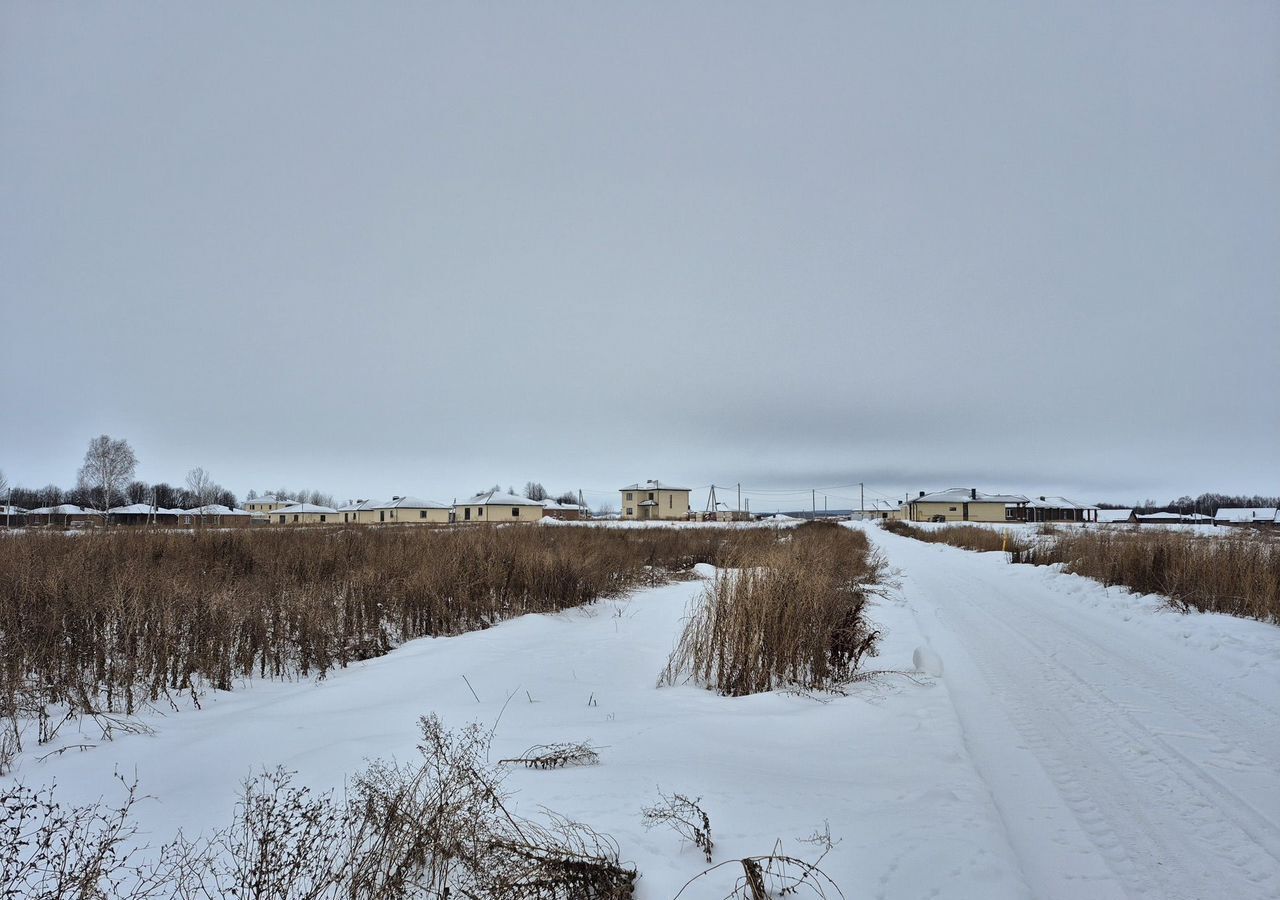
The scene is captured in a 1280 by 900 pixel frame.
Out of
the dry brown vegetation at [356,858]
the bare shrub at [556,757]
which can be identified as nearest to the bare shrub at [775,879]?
the dry brown vegetation at [356,858]

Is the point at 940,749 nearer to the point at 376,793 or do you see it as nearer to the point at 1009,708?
→ the point at 1009,708

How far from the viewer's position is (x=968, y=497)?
7838 centimetres

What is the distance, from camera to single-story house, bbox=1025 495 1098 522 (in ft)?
258

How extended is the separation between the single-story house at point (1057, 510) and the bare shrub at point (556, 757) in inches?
3485

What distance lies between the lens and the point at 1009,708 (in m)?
5.01

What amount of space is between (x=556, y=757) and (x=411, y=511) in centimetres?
7805

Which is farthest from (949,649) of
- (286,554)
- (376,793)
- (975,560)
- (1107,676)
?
(975,560)

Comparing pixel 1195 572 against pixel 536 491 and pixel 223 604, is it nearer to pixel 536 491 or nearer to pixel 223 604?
pixel 223 604

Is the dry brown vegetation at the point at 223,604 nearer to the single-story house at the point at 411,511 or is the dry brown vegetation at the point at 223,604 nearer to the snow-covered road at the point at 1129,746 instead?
the snow-covered road at the point at 1129,746

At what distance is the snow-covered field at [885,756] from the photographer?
274 cm

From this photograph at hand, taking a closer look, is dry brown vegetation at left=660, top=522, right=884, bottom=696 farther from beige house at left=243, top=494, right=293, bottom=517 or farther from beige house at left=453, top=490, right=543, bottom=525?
beige house at left=243, top=494, right=293, bottom=517

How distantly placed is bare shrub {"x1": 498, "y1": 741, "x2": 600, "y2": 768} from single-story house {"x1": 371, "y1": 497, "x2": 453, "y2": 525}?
245 feet

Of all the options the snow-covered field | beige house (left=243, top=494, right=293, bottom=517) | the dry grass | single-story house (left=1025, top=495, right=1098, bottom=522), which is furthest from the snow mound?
beige house (left=243, top=494, right=293, bottom=517)

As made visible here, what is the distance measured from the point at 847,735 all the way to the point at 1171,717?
276 cm
